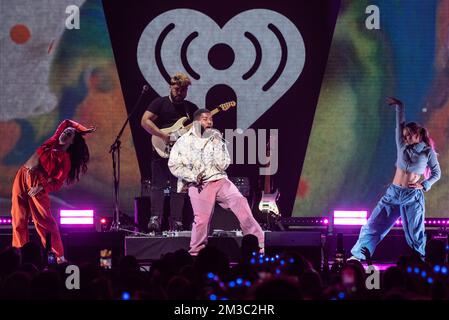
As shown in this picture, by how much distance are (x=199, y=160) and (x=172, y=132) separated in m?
1.71

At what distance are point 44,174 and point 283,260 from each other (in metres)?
4.41

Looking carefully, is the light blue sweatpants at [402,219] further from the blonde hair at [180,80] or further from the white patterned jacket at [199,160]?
the blonde hair at [180,80]

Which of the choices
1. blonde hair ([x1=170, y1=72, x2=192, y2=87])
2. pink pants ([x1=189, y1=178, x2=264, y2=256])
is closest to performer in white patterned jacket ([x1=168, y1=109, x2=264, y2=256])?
pink pants ([x1=189, y1=178, x2=264, y2=256])

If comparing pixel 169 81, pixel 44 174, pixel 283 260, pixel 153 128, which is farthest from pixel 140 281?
pixel 169 81

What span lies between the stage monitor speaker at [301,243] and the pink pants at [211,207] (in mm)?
1572

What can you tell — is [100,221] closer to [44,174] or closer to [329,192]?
[44,174]

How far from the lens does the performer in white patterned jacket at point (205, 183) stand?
1069cm

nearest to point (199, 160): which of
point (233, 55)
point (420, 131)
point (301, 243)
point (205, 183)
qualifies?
point (205, 183)

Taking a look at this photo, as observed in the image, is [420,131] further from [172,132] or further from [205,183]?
[172,132]

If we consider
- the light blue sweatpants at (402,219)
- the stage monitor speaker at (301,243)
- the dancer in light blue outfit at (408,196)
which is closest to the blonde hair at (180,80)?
the dancer in light blue outfit at (408,196)

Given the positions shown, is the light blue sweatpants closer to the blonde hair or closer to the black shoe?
the black shoe

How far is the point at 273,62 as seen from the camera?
13570mm

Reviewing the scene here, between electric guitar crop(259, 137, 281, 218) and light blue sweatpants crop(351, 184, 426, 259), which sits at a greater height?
electric guitar crop(259, 137, 281, 218)

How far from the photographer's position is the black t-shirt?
12.4 m
